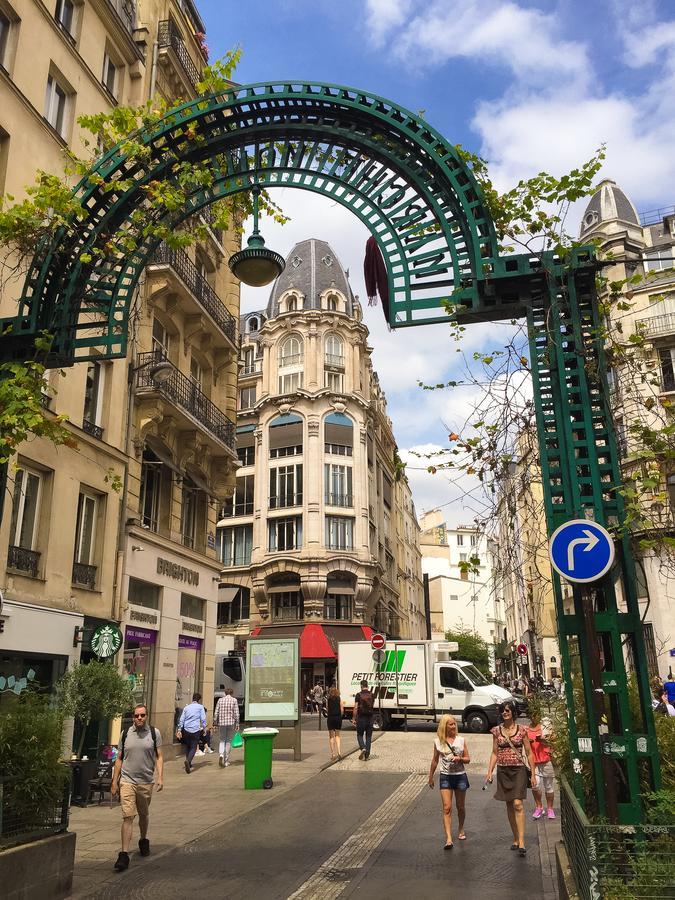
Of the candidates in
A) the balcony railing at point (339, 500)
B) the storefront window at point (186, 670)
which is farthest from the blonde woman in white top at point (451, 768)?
the balcony railing at point (339, 500)

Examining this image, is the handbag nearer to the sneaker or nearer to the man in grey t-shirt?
the man in grey t-shirt

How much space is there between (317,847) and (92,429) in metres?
11.5

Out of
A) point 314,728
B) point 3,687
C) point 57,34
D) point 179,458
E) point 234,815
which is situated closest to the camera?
point 234,815

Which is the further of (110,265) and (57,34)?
(57,34)

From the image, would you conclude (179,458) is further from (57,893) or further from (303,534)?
(303,534)

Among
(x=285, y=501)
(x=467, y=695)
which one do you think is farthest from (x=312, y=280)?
(x=467, y=695)

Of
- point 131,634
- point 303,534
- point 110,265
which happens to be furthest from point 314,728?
point 110,265

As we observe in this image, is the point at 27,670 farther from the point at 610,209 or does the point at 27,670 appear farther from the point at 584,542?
the point at 610,209

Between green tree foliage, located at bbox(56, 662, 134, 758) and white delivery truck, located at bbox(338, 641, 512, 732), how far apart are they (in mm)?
14403

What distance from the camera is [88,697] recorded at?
13141mm

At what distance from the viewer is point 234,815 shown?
11609 mm

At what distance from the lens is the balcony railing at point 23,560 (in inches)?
574

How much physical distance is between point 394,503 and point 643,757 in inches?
2388

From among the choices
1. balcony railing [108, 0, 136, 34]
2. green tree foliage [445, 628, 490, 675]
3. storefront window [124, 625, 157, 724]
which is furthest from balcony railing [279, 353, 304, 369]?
green tree foliage [445, 628, 490, 675]
